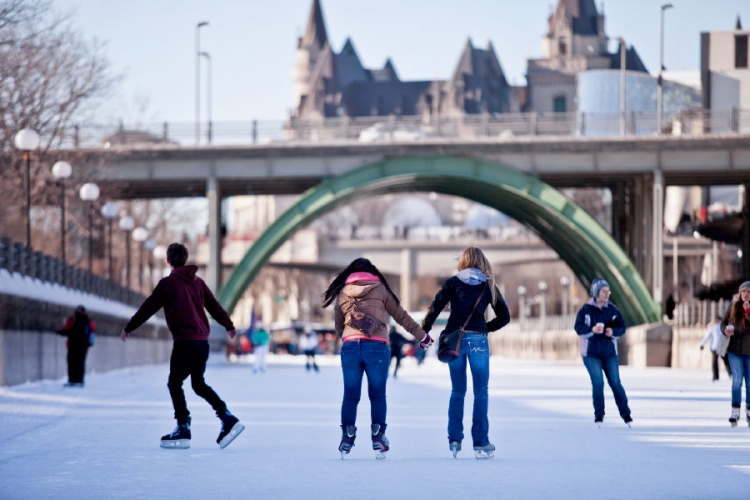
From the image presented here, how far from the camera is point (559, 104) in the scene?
175375 mm

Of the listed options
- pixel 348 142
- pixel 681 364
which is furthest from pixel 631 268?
pixel 348 142

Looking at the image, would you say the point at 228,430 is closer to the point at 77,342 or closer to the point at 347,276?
the point at 347,276

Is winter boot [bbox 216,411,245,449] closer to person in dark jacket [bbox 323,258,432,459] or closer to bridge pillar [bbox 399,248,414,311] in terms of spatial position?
person in dark jacket [bbox 323,258,432,459]

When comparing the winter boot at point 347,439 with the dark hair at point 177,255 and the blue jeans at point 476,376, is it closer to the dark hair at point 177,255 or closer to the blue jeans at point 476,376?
the blue jeans at point 476,376

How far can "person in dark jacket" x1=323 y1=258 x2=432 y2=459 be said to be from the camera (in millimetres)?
12789

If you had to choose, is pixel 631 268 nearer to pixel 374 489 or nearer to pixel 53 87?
pixel 53 87

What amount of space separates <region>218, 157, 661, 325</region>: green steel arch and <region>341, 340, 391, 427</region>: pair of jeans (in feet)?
144

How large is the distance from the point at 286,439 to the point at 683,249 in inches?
3418

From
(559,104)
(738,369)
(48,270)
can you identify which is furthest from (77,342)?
(559,104)

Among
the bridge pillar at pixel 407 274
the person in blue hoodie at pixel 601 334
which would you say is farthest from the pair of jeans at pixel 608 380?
the bridge pillar at pixel 407 274

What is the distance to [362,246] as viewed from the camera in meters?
111

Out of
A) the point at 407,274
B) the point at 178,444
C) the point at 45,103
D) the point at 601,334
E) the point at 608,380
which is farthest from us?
the point at 407,274

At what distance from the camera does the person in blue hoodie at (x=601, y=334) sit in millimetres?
16484

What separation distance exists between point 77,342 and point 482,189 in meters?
33.1
